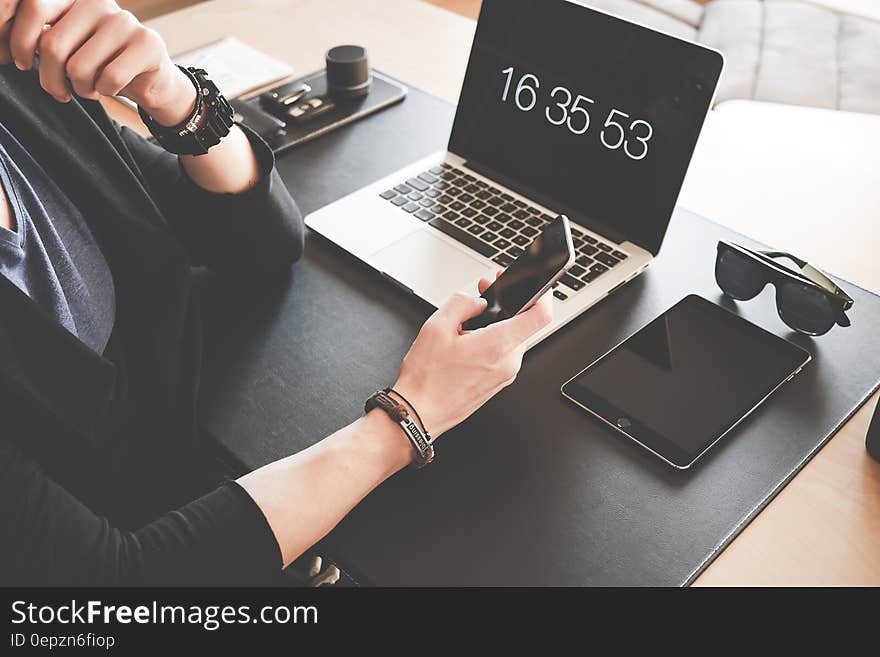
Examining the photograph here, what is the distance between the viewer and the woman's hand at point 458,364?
2.68 feet

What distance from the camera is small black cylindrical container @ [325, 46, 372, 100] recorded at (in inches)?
53.6

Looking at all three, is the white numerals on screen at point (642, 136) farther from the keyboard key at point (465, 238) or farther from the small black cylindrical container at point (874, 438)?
the small black cylindrical container at point (874, 438)

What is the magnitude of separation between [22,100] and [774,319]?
89cm

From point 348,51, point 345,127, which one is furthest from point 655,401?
point 348,51

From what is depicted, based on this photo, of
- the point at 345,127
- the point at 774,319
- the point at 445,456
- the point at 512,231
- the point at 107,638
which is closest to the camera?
the point at 107,638

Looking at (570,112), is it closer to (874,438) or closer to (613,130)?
(613,130)

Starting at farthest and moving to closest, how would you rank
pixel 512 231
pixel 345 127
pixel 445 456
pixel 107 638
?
pixel 345 127, pixel 512 231, pixel 445 456, pixel 107 638

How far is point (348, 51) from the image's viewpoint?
138 cm

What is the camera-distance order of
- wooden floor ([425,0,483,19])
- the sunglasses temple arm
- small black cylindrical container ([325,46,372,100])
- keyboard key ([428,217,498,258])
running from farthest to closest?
wooden floor ([425,0,483,19])
small black cylindrical container ([325,46,372,100])
keyboard key ([428,217,498,258])
the sunglasses temple arm

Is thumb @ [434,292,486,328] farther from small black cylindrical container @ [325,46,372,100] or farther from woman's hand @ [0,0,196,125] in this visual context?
small black cylindrical container @ [325,46,372,100]

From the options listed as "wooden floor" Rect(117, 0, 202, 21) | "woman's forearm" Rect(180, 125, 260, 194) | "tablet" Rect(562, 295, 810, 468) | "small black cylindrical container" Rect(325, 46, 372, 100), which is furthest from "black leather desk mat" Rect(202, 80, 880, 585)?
"wooden floor" Rect(117, 0, 202, 21)

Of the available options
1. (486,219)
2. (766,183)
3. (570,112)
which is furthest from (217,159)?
(766,183)

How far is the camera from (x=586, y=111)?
41.0 inches

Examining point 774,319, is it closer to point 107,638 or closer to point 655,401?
point 655,401
